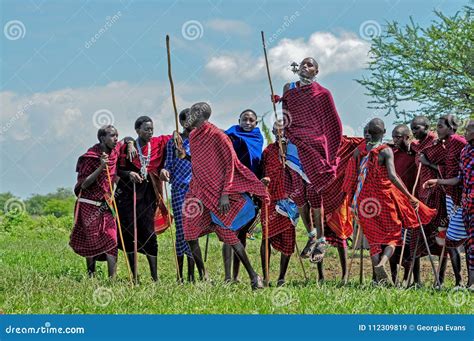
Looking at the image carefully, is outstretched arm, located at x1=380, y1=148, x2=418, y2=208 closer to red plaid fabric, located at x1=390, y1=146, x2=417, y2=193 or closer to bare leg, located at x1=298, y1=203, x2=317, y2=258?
red plaid fabric, located at x1=390, y1=146, x2=417, y2=193

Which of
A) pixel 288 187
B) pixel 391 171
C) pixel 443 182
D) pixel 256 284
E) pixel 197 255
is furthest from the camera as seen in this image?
pixel 288 187

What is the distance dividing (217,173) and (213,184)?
0.14 metres

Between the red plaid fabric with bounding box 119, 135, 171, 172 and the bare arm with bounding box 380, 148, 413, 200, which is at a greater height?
the red plaid fabric with bounding box 119, 135, 171, 172

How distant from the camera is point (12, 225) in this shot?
77.0 ft

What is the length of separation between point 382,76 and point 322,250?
38.4 ft

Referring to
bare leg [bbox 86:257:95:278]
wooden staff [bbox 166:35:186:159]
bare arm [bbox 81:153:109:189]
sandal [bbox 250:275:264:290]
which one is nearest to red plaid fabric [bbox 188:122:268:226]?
wooden staff [bbox 166:35:186:159]

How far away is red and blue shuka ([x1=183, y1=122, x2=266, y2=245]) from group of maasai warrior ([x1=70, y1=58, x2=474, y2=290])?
12 mm

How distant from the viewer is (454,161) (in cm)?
1013

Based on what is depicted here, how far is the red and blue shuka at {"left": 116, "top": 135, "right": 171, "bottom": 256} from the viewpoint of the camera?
35.4 feet

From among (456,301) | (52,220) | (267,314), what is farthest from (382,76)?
(267,314)

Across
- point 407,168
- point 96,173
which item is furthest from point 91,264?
point 407,168

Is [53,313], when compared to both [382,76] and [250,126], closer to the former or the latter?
[250,126]

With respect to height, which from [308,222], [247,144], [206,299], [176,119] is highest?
[176,119]

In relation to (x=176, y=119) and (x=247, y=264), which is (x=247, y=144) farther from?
(x=247, y=264)
